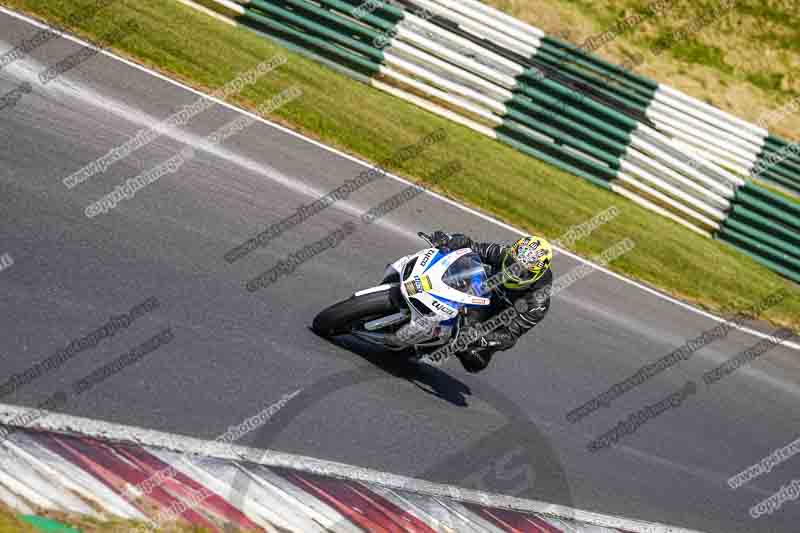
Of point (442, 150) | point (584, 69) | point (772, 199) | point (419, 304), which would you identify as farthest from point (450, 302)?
point (584, 69)

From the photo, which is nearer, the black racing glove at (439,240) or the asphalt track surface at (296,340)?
the asphalt track surface at (296,340)

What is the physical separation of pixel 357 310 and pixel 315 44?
859 centimetres

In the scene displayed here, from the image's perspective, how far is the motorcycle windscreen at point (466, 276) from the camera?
25.9 feet

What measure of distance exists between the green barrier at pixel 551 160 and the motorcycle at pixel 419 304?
856 cm

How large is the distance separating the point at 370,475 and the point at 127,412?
186 centimetres

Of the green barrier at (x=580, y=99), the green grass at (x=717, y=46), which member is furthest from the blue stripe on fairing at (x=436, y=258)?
the green grass at (x=717, y=46)

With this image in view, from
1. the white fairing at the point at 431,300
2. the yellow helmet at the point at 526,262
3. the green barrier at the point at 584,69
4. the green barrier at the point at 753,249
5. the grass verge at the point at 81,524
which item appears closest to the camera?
the grass verge at the point at 81,524

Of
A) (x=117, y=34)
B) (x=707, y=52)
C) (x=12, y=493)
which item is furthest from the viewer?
(x=707, y=52)

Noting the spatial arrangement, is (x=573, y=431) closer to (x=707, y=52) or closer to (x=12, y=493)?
(x=12, y=493)

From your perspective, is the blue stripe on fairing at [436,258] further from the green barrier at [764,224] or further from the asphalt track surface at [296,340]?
the green barrier at [764,224]

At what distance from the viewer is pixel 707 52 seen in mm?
24656

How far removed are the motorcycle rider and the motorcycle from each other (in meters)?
0.11

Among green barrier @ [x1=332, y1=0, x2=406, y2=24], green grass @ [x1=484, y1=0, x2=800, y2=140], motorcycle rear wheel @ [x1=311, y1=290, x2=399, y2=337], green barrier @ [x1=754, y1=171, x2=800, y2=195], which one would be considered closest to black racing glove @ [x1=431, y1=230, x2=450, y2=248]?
motorcycle rear wheel @ [x1=311, y1=290, x2=399, y2=337]

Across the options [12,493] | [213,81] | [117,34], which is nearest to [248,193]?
[213,81]
